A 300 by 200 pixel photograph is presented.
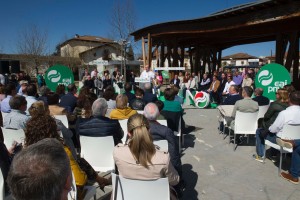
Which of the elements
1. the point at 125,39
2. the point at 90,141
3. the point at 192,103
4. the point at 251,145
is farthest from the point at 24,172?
the point at 125,39

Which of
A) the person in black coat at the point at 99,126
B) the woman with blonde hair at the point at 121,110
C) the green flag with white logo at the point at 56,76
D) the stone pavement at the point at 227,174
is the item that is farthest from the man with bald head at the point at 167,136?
the green flag with white logo at the point at 56,76

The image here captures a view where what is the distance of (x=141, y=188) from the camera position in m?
2.24

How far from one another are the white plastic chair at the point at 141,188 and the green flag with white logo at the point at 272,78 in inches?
239

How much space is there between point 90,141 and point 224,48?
21835 millimetres

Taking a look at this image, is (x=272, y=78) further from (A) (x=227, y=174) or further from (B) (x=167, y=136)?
(B) (x=167, y=136)

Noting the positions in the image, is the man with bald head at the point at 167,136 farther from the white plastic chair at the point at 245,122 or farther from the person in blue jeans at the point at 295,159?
the white plastic chair at the point at 245,122

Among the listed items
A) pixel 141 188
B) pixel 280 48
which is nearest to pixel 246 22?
pixel 280 48

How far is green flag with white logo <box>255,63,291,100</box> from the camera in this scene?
6996mm

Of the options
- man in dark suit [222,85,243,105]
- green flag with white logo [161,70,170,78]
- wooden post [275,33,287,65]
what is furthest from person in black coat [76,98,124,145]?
green flag with white logo [161,70,170,78]

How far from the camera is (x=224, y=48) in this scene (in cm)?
2333

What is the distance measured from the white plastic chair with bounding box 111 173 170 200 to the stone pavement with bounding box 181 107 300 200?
1.53m

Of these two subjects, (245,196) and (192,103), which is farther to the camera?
(192,103)

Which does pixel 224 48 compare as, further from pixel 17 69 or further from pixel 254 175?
pixel 254 175

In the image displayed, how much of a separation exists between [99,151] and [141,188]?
1529 mm
